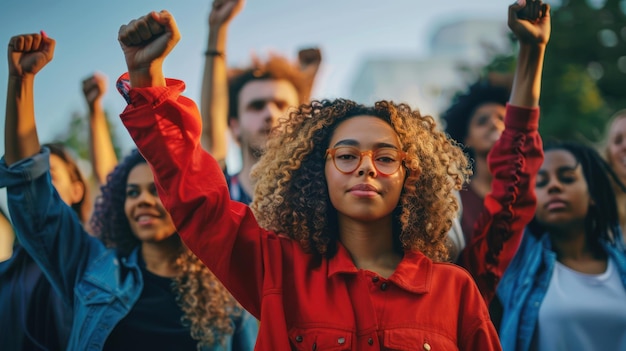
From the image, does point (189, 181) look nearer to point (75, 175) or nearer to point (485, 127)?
point (75, 175)

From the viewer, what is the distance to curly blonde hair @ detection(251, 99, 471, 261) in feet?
8.79

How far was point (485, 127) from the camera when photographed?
470cm

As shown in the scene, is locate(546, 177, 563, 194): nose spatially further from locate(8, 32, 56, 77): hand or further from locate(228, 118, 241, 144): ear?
locate(8, 32, 56, 77): hand

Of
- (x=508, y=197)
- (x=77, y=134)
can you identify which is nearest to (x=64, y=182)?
(x=508, y=197)

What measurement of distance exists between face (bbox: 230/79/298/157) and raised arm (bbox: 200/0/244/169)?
493 mm

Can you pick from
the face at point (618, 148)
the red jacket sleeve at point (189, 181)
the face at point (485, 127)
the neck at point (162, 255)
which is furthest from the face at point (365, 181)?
the face at point (618, 148)

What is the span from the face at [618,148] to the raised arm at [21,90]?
3.52 meters

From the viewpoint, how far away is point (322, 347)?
7.63ft

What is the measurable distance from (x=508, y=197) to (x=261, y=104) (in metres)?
2.28

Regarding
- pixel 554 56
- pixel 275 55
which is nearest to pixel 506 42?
pixel 554 56

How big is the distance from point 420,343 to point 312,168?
79cm

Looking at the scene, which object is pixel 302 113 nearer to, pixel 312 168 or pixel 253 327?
pixel 312 168

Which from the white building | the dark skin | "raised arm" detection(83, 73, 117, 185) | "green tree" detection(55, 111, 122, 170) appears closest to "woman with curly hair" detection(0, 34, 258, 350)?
"raised arm" detection(83, 73, 117, 185)

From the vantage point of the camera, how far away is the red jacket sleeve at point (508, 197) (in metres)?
3.13
